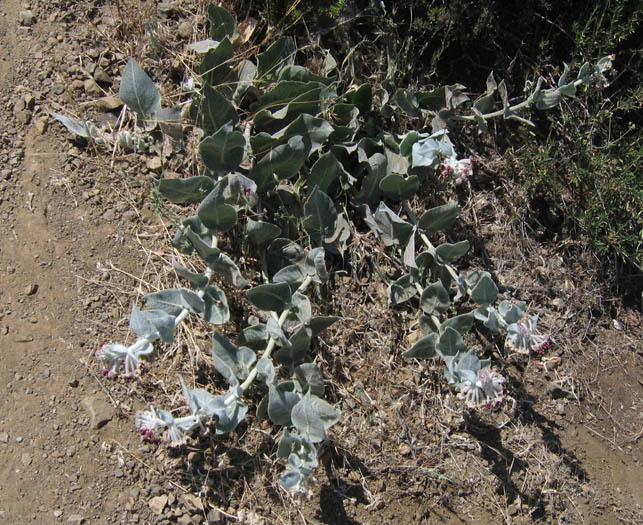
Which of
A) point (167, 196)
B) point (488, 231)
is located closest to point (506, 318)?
point (488, 231)

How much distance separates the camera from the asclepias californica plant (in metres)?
2.43

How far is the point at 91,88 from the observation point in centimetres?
311

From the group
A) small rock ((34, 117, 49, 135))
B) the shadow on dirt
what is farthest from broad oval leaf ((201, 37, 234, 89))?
the shadow on dirt

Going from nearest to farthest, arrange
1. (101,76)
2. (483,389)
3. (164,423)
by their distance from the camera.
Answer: (164,423)
(483,389)
(101,76)

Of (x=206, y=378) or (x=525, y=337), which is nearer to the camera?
(x=525, y=337)

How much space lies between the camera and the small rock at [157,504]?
253 centimetres

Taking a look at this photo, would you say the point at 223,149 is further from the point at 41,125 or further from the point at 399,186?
the point at 41,125

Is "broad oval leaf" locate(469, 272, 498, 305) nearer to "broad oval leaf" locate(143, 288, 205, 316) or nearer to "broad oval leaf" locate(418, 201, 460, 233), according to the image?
"broad oval leaf" locate(418, 201, 460, 233)

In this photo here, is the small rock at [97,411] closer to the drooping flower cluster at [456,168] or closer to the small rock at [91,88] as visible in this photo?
the small rock at [91,88]

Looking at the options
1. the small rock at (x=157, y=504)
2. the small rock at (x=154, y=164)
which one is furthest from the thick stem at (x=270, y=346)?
the small rock at (x=154, y=164)

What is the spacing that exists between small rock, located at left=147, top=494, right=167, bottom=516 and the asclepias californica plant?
0.96 ft

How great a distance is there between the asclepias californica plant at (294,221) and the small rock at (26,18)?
665 millimetres

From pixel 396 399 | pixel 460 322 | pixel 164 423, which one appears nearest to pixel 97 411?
pixel 164 423

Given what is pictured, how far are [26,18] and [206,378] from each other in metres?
2.09
